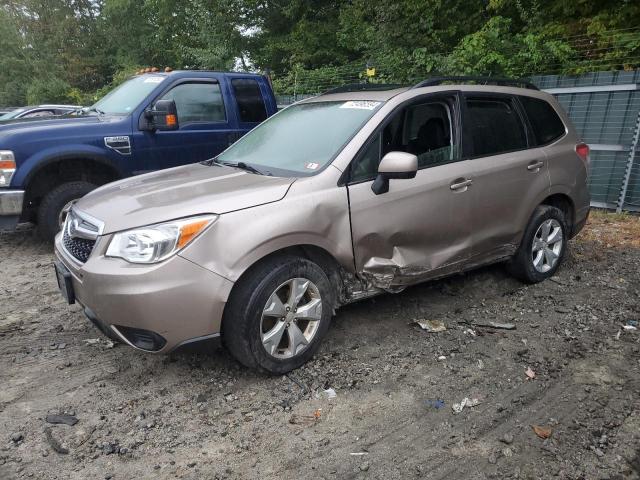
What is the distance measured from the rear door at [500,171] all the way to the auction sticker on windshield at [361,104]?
0.83m

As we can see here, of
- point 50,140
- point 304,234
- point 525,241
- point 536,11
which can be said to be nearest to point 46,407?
point 304,234

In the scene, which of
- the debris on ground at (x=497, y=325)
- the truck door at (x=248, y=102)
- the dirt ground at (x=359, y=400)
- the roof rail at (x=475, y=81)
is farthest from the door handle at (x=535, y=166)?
the truck door at (x=248, y=102)

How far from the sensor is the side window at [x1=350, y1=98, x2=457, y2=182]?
11.7 ft

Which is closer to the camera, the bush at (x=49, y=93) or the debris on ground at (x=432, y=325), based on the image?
the debris on ground at (x=432, y=325)

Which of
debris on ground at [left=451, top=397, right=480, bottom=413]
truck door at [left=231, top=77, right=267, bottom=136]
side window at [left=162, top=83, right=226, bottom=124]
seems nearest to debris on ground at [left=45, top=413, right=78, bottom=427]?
debris on ground at [left=451, top=397, right=480, bottom=413]

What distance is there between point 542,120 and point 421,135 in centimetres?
145

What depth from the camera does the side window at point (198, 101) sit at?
616 cm

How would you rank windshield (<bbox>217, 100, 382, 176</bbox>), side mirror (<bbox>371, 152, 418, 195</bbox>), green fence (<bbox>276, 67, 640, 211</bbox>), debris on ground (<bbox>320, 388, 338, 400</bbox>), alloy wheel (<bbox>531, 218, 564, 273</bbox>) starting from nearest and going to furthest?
debris on ground (<bbox>320, 388, 338, 400</bbox>), side mirror (<bbox>371, 152, 418, 195</bbox>), windshield (<bbox>217, 100, 382, 176</bbox>), alloy wheel (<bbox>531, 218, 564, 273</bbox>), green fence (<bbox>276, 67, 640, 211</bbox>)

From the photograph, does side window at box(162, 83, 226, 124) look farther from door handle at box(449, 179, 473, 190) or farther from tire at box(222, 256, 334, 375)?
tire at box(222, 256, 334, 375)

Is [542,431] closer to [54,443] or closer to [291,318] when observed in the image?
[291,318]

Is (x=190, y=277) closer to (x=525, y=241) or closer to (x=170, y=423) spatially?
(x=170, y=423)

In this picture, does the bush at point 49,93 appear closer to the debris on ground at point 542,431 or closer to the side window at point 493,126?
the side window at point 493,126

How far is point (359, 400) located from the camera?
2.97 metres

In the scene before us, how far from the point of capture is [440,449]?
2.56 meters
